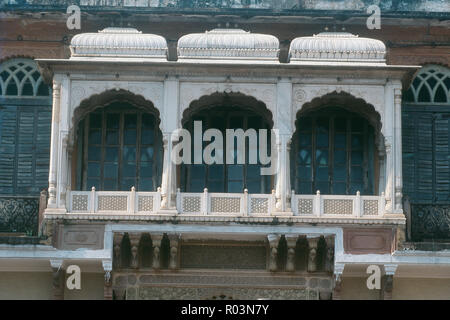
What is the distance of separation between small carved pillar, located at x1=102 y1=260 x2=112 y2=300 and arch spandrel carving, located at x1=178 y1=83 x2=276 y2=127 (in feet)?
9.89

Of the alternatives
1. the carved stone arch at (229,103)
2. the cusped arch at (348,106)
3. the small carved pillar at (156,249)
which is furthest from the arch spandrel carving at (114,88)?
the cusped arch at (348,106)

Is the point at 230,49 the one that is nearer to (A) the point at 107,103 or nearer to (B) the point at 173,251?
(A) the point at 107,103

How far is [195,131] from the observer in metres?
23.5

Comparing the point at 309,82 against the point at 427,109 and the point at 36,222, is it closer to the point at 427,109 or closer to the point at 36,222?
the point at 427,109

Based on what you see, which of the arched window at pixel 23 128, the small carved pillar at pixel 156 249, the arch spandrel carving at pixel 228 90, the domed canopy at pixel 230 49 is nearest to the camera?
the small carved pillar at pixel 156 249

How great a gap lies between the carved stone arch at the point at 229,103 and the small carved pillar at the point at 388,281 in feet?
10.3

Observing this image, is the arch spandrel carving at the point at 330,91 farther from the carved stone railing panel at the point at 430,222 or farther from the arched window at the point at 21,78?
the arched window at the point at 21,78

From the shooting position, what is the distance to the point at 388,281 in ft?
73.7

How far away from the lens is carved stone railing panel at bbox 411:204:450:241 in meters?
22.9

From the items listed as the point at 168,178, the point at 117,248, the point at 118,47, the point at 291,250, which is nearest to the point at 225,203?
the point at 168,178

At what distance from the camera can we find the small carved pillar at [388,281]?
22250 millimetres

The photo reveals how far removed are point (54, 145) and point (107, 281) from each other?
244 cm

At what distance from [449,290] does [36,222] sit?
23.4 feet

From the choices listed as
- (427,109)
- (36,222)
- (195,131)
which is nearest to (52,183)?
(36,222)
